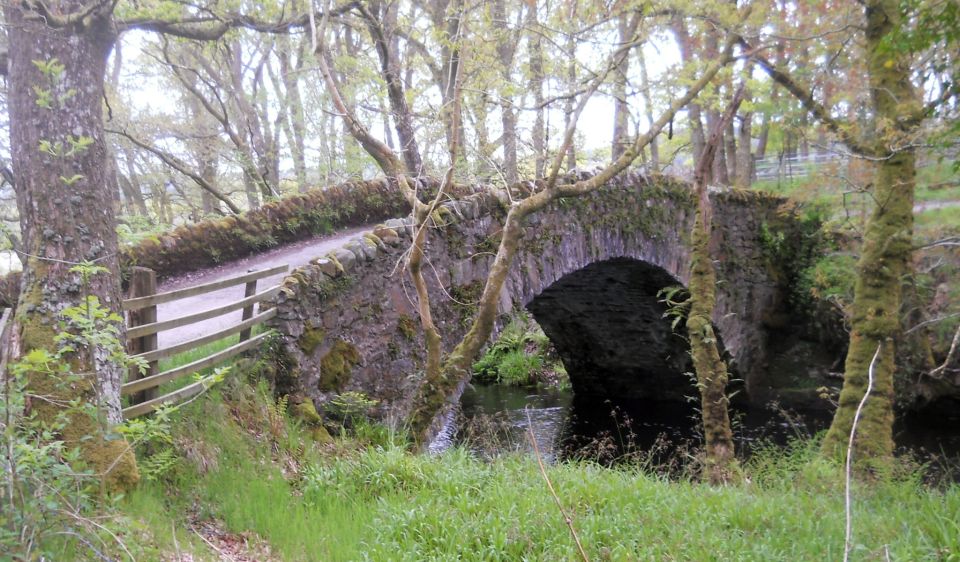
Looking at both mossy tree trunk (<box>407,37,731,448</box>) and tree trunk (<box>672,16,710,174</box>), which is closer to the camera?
mossy tree trunk (<box>407,37,731,448</box>)

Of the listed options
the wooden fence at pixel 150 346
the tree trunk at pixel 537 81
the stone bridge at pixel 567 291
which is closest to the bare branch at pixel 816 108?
the tree trunk at pixel 537 81

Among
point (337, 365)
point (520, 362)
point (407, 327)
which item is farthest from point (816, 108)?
point (520, 362)

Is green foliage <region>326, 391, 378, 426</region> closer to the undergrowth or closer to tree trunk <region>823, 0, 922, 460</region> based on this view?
tree trunk <region>823, 0, 922, 460</region>

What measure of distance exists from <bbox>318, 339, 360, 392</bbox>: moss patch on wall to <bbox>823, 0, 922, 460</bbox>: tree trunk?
4011 millimetres

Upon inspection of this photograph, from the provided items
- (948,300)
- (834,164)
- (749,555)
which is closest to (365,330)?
(749,555)

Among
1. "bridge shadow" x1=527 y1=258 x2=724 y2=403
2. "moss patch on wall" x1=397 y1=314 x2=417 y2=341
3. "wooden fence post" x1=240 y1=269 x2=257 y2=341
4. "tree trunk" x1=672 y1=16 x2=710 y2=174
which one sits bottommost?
"bridge shadow" x1=527 y1=258 x2=724 y2=403

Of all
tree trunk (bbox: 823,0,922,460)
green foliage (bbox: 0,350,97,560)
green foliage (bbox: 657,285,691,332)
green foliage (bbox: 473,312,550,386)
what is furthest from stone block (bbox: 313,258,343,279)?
green foliage (bbox: 473,312,550,386)

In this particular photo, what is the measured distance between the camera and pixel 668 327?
11.8 metres

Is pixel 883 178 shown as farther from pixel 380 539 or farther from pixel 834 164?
pixel 380 539

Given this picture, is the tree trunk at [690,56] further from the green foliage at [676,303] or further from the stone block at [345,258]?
the stone block at [345,258]

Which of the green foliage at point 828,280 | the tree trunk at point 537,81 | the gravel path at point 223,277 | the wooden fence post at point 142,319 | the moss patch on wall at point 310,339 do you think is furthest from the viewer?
the green foliage at point 828,280

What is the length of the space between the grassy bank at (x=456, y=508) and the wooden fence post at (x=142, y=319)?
0.27 m

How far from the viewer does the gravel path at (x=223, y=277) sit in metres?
5.25

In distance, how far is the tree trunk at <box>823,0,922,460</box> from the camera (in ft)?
17.0
